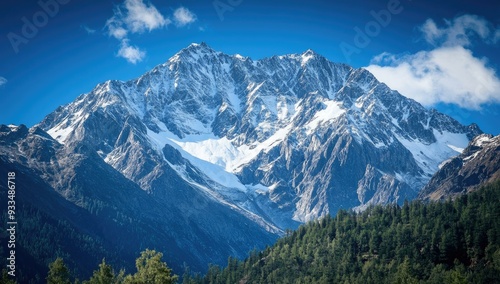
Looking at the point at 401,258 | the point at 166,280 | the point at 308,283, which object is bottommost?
the point at 166,280

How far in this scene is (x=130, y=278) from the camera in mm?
89438

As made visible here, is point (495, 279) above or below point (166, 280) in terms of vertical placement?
above

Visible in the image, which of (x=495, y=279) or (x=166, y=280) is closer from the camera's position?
(x=166, y=280)

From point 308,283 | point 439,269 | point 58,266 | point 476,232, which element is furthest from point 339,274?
point 58,266

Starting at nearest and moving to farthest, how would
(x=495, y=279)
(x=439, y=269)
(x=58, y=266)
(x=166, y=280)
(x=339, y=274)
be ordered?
(x=166, y=280) < (x=58, y=266) < (x=495, y=279) < (x=439, y=269) < (x=339, y=274)

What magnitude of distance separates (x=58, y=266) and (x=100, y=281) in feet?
46.6

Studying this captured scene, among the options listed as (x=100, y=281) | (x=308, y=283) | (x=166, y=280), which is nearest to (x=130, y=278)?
(x=166, y=280)

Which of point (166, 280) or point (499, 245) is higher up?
point (499, 245)

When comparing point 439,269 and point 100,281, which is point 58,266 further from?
point 439,269

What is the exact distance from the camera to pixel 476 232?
199 metres

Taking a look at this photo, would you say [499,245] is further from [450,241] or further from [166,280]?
[166,280]

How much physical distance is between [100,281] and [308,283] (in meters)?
101

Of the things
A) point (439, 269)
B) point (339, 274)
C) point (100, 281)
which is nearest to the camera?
point (100, 281)

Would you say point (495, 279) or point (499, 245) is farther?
point (499, 245)
